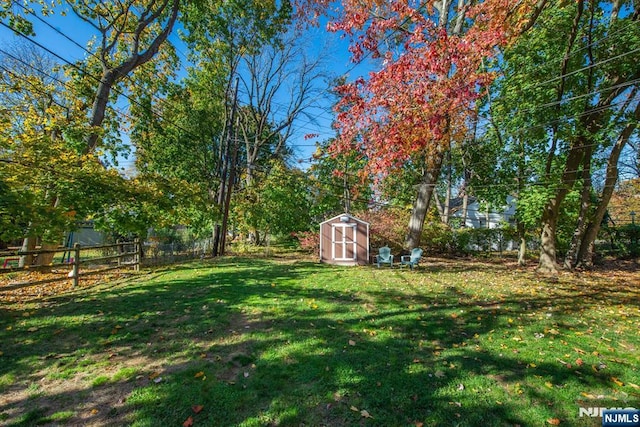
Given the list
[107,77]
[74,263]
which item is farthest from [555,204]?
[107,77]

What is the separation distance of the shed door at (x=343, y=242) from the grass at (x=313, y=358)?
6.21m

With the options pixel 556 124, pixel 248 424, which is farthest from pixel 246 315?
pixel 556 124

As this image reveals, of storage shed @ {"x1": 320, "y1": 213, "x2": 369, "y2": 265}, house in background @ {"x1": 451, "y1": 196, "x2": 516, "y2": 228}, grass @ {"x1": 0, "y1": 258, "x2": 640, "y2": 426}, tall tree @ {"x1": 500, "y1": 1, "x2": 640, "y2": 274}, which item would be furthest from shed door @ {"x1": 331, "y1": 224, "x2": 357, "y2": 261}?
house in background @ {"x1": 451, "y1": 196, "x2": 516, "y2": 228}

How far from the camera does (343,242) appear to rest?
1316 cm

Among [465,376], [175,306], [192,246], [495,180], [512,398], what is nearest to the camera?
[512,398]

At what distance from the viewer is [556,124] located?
9664mm

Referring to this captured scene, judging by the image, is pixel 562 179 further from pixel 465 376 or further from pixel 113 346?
pixel 113 346

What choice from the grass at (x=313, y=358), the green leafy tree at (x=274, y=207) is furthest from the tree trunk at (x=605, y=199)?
the green leafy tree at (x=274, y=207)

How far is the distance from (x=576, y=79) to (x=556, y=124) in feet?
6.21

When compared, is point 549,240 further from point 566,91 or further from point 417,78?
point 417,78

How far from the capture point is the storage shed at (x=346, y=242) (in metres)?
13.0

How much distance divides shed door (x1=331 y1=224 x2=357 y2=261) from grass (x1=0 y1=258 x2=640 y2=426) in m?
6.21

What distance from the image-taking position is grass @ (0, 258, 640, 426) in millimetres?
2711

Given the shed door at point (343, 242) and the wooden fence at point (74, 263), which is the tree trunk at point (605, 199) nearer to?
the shed door at point (343, 242)
